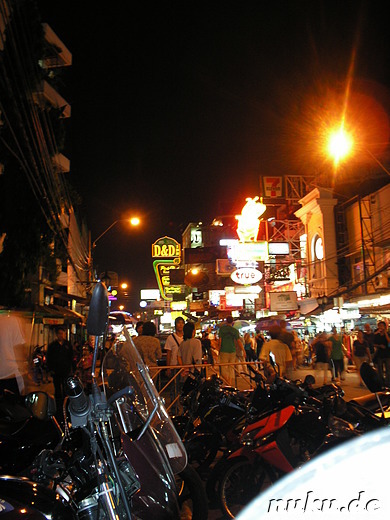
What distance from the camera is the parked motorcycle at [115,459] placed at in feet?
8.00

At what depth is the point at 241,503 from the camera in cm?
513

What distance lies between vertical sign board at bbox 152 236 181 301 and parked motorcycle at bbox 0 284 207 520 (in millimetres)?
41612

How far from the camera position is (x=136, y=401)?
3111mm

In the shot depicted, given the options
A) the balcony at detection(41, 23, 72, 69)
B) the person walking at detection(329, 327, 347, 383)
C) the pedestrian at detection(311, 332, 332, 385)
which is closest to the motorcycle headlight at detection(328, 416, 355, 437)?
the pedestrian at detection(311, 332, 332, 385)

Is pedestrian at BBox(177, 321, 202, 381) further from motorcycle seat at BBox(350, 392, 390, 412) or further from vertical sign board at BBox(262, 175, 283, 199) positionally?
vertical sign board at BBox(262, 175, 283, 199)

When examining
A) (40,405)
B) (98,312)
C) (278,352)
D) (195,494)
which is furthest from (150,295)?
(98,312)

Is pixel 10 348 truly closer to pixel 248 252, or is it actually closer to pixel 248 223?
pixel 248 252

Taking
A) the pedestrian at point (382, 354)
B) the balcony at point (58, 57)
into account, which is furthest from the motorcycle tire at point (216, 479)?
the balcony at point (58, 57)

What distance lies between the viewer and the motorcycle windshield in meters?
2.92

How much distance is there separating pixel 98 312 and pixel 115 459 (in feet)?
2.67

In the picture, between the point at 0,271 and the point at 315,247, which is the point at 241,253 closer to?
the point at 315,247

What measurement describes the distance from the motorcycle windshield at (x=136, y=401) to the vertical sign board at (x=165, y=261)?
41455 mm

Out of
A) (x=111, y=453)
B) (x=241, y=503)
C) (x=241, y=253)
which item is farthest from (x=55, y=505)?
(x=241, y=253)

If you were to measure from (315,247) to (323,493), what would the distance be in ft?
93.5
